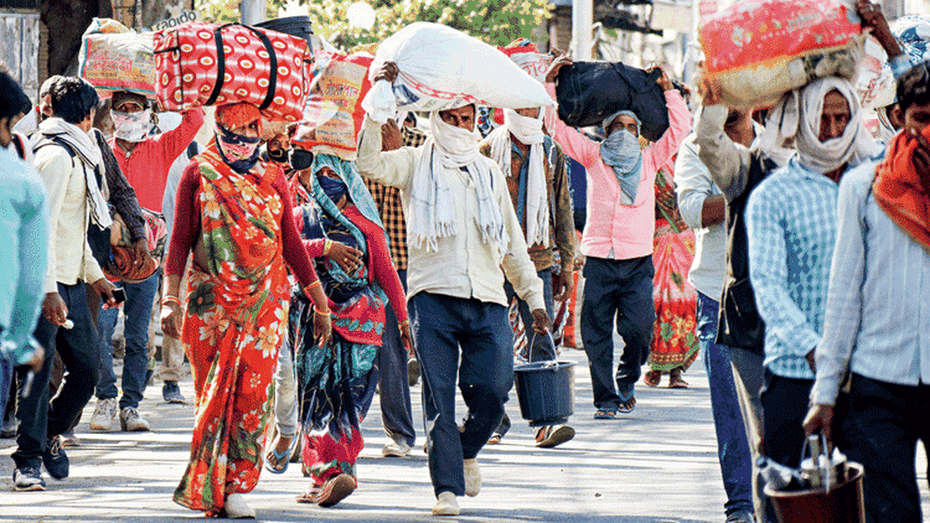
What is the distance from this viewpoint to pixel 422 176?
7250mm

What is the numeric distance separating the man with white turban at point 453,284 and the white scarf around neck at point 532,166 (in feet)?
7.94

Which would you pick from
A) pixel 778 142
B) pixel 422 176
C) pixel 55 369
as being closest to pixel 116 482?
pixel 55 369

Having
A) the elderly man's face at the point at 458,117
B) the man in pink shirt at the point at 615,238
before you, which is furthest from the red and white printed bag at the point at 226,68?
the man in pink shirt at the point at 615,238

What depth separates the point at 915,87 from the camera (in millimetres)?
4566

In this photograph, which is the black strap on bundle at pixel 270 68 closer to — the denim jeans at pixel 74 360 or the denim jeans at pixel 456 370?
the denim jeans at pixel 456 370

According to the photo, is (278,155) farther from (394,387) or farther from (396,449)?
(396,449)

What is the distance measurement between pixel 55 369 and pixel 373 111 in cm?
359

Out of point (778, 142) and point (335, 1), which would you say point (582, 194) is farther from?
point (335, 1)

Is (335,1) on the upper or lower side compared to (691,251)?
upper

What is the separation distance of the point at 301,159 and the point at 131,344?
133 inches

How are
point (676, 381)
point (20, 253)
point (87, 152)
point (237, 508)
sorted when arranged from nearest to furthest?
1. point (20, 253)
2. point (237, 508)
3. point (87, 152)
4. point (676, 381)

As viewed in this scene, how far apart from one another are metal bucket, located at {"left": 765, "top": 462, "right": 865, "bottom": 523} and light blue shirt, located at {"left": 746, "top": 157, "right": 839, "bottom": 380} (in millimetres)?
614

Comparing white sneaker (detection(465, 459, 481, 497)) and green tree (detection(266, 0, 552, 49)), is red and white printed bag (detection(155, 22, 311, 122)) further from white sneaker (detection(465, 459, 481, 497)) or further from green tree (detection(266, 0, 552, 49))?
green tree (detection(266, 0, 552, 49))

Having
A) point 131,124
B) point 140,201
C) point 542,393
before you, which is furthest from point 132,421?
point 542,393
